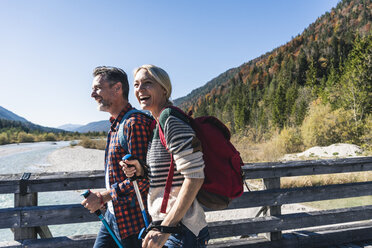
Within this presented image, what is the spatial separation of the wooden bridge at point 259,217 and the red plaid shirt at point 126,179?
94cm

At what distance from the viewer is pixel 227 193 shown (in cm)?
115

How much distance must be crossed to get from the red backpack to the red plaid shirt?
27 centimetres

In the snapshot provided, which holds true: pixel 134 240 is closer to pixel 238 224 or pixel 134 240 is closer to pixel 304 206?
pixel 238 224

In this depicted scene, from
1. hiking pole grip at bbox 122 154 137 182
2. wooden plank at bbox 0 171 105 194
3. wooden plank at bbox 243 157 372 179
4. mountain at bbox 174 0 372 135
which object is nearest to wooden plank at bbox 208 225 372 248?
wooden plank at bbox 243 157 372 179

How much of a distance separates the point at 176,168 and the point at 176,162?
90mm

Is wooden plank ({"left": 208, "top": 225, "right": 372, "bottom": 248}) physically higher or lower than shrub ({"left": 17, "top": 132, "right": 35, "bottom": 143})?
lower

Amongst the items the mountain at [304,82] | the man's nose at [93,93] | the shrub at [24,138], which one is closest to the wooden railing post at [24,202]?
the man's nose at [93,93]

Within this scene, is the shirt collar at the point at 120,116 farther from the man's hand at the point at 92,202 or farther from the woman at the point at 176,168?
the man's hand at the point at 92,202

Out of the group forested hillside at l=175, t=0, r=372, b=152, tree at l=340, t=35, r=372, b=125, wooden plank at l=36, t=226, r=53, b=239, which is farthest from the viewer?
tree at l=340, t=35, r=372, b=125

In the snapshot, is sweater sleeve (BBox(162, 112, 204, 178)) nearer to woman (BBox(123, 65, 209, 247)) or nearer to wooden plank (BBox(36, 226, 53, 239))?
woman (BBox(123, 65, 209, 247))

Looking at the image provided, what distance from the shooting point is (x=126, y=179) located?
1441 millimetres

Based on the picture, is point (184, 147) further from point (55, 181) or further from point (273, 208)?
point (273, 208)

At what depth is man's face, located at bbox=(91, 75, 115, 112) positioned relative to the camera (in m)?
1.63

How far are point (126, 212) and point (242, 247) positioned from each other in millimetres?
1718
